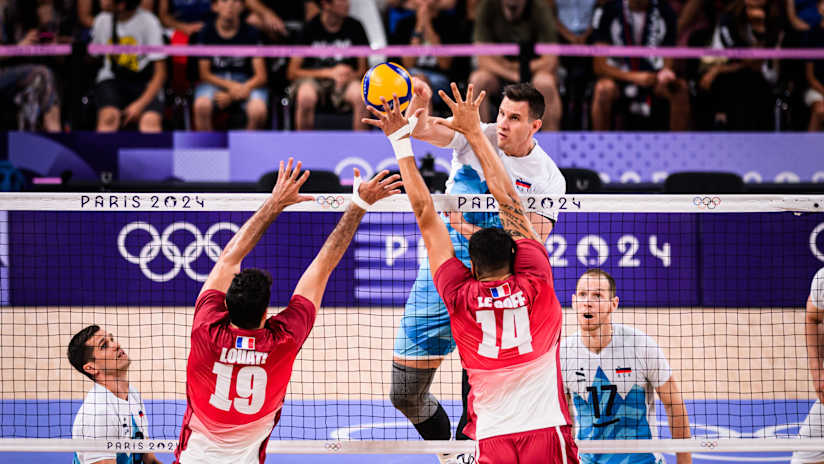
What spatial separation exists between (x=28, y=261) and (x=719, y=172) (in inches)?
321

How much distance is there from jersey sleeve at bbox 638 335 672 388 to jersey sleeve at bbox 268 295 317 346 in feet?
7.96

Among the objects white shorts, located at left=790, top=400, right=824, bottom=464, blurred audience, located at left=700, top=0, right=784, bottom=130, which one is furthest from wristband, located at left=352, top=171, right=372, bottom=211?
Answer: blurred audience, located at left=700, top=0, right=784, bottom=130

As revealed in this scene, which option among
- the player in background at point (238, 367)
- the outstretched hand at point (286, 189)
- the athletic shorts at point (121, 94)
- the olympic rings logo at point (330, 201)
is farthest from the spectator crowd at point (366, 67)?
the player in background at point (238, 367)

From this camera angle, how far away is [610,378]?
5.96m

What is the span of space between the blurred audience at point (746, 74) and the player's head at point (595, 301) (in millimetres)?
6922

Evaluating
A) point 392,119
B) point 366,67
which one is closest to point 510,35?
point 366,67

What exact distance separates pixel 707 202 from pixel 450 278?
1.83 metres

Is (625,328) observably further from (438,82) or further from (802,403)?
(438,82)

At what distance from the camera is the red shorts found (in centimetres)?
454

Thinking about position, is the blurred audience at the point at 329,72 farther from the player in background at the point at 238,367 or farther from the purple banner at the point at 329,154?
the player in background at the point at 238,367

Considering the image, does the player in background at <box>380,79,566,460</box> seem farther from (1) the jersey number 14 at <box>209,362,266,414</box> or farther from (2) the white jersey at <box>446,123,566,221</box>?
(1) the jersey number 14 at <box>209,362,266,414</box>

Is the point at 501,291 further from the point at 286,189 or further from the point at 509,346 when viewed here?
the point at 286,189

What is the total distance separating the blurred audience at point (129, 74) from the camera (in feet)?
37.8

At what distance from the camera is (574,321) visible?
9.70 meters
